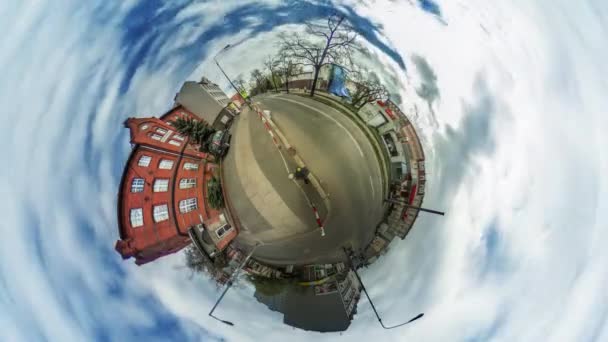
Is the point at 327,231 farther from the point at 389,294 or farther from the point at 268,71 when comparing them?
the point at 268,71

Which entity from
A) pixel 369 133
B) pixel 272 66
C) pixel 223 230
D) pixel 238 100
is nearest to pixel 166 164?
pixel 223 230

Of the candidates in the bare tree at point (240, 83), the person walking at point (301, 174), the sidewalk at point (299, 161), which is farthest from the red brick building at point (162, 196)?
the bare tree at point (240, 83)

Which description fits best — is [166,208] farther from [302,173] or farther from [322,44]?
[322,44]

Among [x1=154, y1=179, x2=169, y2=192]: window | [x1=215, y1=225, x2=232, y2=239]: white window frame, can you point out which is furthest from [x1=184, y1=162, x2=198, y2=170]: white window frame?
[x1=215, y1=225, x2=232, y2=239]: white window frame

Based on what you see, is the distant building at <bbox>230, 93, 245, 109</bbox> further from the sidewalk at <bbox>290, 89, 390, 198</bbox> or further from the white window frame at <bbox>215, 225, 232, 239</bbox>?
the white window frame at <bbox>215, 225, 232, 239</bbox>

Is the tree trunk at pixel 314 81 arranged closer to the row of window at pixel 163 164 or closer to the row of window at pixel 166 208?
the row of window at pixel 163 164

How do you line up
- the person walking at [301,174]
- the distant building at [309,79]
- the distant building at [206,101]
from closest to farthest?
the person walking at [301,174] < the distant building at [206,101] < the distant building at [309,79]
